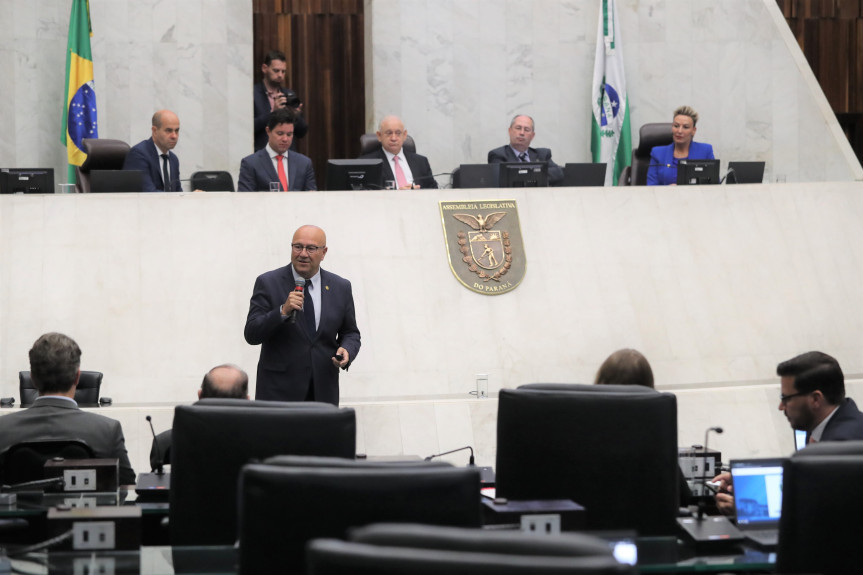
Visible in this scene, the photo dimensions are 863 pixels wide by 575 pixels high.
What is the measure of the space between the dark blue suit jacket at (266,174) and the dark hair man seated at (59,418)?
4264mm

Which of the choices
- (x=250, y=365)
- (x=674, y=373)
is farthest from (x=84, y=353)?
(x=674, y=373)

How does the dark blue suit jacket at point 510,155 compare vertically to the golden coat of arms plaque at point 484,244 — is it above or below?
above

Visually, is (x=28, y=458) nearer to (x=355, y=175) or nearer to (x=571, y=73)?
(x=355, y=175)

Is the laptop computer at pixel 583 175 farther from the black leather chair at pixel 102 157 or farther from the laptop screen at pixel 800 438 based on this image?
the laptop screen at pixel 800 438

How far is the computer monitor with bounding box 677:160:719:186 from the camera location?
9195 mm

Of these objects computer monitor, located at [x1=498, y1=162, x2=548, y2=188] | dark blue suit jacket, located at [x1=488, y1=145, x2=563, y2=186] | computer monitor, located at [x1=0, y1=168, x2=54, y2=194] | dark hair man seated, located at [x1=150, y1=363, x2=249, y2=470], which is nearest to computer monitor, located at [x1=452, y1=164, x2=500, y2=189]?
computer monitor, located at [x1=498, y1=162, x2=548, y2=188]

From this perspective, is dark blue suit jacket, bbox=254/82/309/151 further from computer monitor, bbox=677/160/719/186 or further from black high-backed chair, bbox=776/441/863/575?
black high-backed chair, bbox=776/441/863/575

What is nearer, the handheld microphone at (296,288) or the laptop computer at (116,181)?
the handheld microphone at (296,288)

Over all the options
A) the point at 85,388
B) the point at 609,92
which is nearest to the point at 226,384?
the point at 85,388

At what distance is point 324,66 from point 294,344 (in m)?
7.68

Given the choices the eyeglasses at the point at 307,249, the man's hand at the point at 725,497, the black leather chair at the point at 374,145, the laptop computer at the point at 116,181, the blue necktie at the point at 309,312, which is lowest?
the man's hand at the point at 725,497

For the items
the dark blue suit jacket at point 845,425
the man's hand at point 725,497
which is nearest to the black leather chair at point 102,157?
the dark blue suit jacket at point 845,425

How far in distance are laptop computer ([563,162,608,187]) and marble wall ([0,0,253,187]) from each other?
13.6 ft

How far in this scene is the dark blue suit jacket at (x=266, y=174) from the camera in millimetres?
8875
